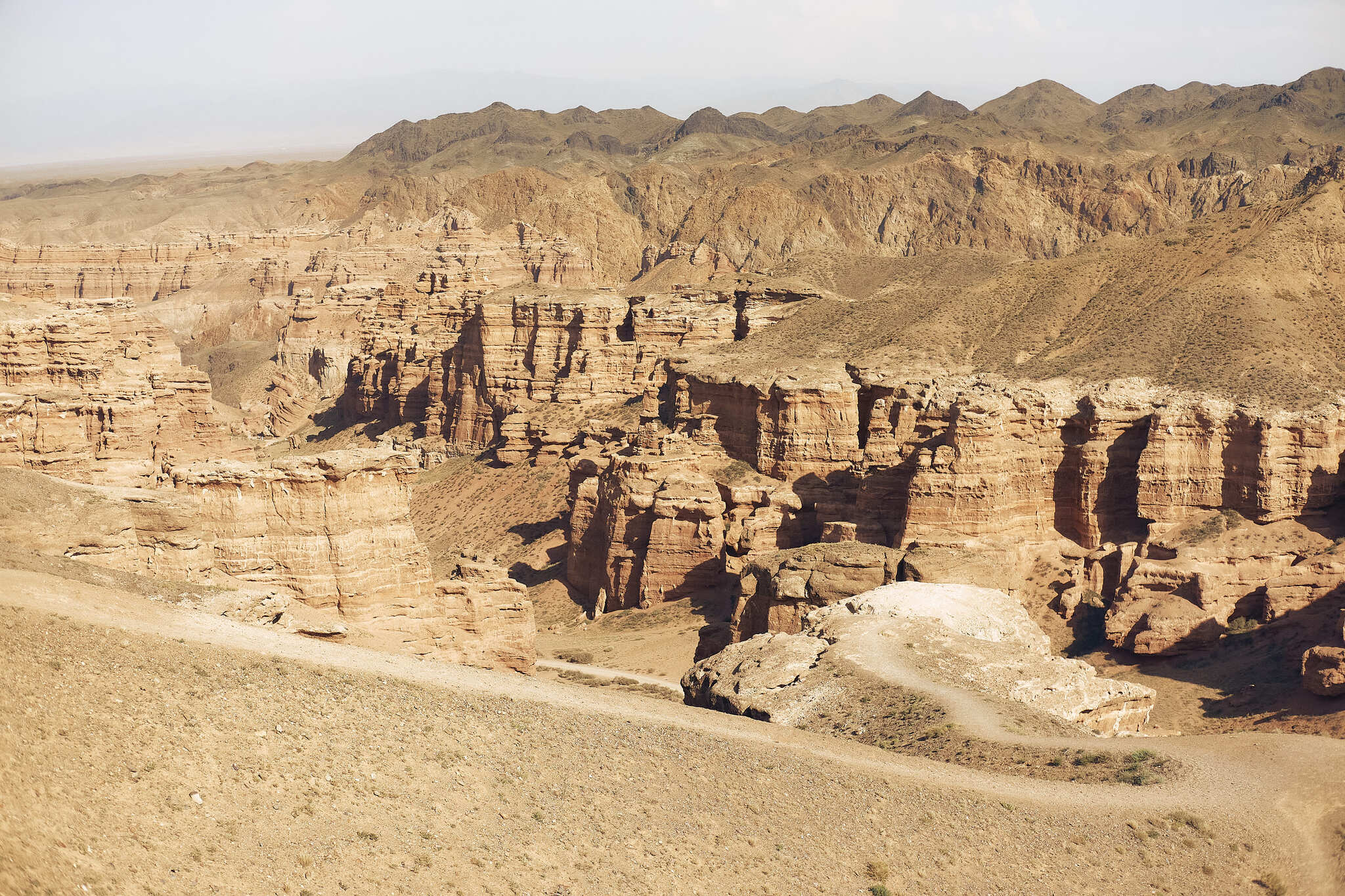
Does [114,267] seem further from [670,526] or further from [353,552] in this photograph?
[353,552]

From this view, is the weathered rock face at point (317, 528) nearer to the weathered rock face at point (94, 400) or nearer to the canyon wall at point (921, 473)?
the weathered rock face at point (94, 400)

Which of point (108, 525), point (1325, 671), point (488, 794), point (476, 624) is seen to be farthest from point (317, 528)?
point (1325, 671)

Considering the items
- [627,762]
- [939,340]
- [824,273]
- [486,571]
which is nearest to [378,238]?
[824,273]

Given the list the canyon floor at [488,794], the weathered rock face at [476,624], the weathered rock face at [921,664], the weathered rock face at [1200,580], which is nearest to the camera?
the canyon floor at [488,794]

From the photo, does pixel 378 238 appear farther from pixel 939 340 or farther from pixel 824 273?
pixel 939 340

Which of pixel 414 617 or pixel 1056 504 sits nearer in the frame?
pixel 414 617

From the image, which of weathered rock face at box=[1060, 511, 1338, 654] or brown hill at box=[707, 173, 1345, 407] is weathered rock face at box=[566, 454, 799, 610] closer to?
brown hill at box=[707, 173, 1345, 407]

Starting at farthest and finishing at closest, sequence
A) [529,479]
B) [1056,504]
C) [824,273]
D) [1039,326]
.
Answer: [824,273], [529,479], [1039,326], [1056,504]

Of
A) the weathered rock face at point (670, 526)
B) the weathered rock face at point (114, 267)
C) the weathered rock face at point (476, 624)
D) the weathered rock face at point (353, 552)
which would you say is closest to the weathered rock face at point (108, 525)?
the weathered rock face at point (353, 552)
